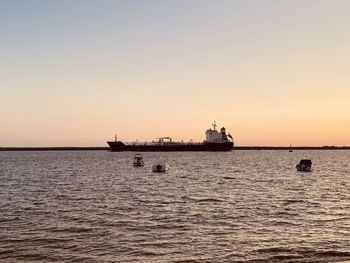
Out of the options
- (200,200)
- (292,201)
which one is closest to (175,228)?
(200,200)

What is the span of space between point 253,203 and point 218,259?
19610mm

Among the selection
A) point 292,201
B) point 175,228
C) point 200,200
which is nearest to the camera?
point 175,228

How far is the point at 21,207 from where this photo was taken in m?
36.7

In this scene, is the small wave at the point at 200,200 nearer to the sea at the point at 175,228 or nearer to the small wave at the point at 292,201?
the sea at the point at 175,228

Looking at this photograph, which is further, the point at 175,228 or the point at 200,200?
the point at 200,200

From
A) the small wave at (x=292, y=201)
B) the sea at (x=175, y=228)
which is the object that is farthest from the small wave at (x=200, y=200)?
the small wave at (x=292, y=201)

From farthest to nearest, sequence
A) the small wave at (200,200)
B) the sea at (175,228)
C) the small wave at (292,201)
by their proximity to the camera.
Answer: the small wave at (200,200) → the small wave at (292,201) → the sea at (175,228)

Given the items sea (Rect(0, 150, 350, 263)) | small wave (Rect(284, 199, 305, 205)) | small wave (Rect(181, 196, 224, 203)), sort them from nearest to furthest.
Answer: sea (Rect(0, 150, 350, 263)) → small wave (Rect(284, 199, 305, 205)) → small wave (Rect(181, 196, 224, 203))

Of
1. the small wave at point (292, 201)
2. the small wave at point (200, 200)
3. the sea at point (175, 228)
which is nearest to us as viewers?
the sea at point (175, 228)

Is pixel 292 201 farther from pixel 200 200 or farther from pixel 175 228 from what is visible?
pixel 175 228

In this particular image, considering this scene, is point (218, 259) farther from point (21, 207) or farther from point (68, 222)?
point (21, 207)

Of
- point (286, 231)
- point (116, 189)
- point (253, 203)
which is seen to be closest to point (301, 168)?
point (116, 189)

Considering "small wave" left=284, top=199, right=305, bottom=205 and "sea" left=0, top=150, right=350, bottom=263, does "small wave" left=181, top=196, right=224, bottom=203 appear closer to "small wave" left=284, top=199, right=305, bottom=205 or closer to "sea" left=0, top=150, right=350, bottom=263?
"sea" left=0, top=150, right=350, bottom=263

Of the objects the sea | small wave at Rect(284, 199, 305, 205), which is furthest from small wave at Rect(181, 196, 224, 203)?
small wave at Rect(284, 199, 305, 205)
